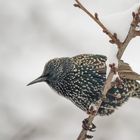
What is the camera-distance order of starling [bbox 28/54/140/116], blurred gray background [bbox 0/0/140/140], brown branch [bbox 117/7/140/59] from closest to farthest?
1. brown branch [bbox 117/7/140/59]
2. starling [bbox 28/54/140/116]
3. blurred gray background [bbox 0/0/140/140]

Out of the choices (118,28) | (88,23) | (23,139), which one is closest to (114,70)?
(118,28)

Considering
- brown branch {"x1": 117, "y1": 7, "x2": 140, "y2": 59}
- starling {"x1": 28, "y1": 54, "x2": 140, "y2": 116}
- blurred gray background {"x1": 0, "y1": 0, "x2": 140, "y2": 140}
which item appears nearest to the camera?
brown branch {"x1": 117, "y1": 7, "x2": 140, "y2": 59}

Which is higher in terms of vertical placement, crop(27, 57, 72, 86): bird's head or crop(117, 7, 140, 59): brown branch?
crop(117, 7, 140, 59): brown branch

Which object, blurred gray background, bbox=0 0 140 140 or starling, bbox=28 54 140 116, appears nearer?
starling, bbox=28 54 140 116

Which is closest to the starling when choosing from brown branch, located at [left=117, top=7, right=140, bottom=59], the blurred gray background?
the blurred gray background

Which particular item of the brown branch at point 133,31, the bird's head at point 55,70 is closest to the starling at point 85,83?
the bird's head at point 55,70

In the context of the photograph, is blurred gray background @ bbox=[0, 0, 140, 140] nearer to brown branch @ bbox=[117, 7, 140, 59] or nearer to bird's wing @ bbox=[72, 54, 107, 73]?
bird's wing @ bbox=[72, 54, 107, 73]
